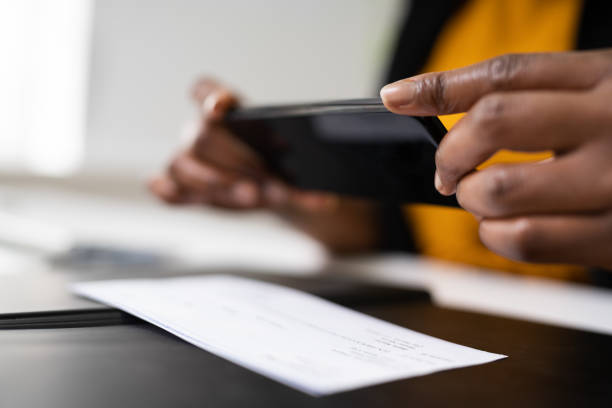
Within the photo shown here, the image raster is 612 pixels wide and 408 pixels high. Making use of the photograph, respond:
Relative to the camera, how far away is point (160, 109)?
1732 mm

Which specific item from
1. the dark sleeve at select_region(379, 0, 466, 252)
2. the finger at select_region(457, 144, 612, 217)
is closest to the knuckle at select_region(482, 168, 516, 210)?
the finger at select_region(457, 144, 612, 217)

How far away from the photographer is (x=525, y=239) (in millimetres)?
337

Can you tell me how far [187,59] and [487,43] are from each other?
969mm

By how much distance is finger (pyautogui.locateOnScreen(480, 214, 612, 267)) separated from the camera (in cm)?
33

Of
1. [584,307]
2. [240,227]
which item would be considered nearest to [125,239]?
[240,227]

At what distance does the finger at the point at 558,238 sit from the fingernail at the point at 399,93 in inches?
3.8

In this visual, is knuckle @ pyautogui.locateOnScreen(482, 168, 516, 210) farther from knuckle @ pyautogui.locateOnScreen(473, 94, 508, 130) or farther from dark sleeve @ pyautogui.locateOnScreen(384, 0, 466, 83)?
dark sleeve @ pyautogui.locateOnScreen(384, 0, 466, 83)

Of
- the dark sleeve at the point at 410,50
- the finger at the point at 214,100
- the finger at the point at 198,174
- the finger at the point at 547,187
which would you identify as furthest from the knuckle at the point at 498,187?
the dark sleeve at the point at 410,50

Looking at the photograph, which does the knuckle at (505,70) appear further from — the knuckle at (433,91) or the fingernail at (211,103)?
the fingernail at (211,103)

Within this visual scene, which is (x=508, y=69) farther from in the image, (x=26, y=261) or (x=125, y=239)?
(x=125, y=239)

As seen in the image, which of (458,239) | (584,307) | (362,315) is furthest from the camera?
(458,239)

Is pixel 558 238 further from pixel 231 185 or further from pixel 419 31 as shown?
pixel 419 31

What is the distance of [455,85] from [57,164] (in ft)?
5.41

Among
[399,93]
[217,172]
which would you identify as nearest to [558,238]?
[399,93]
